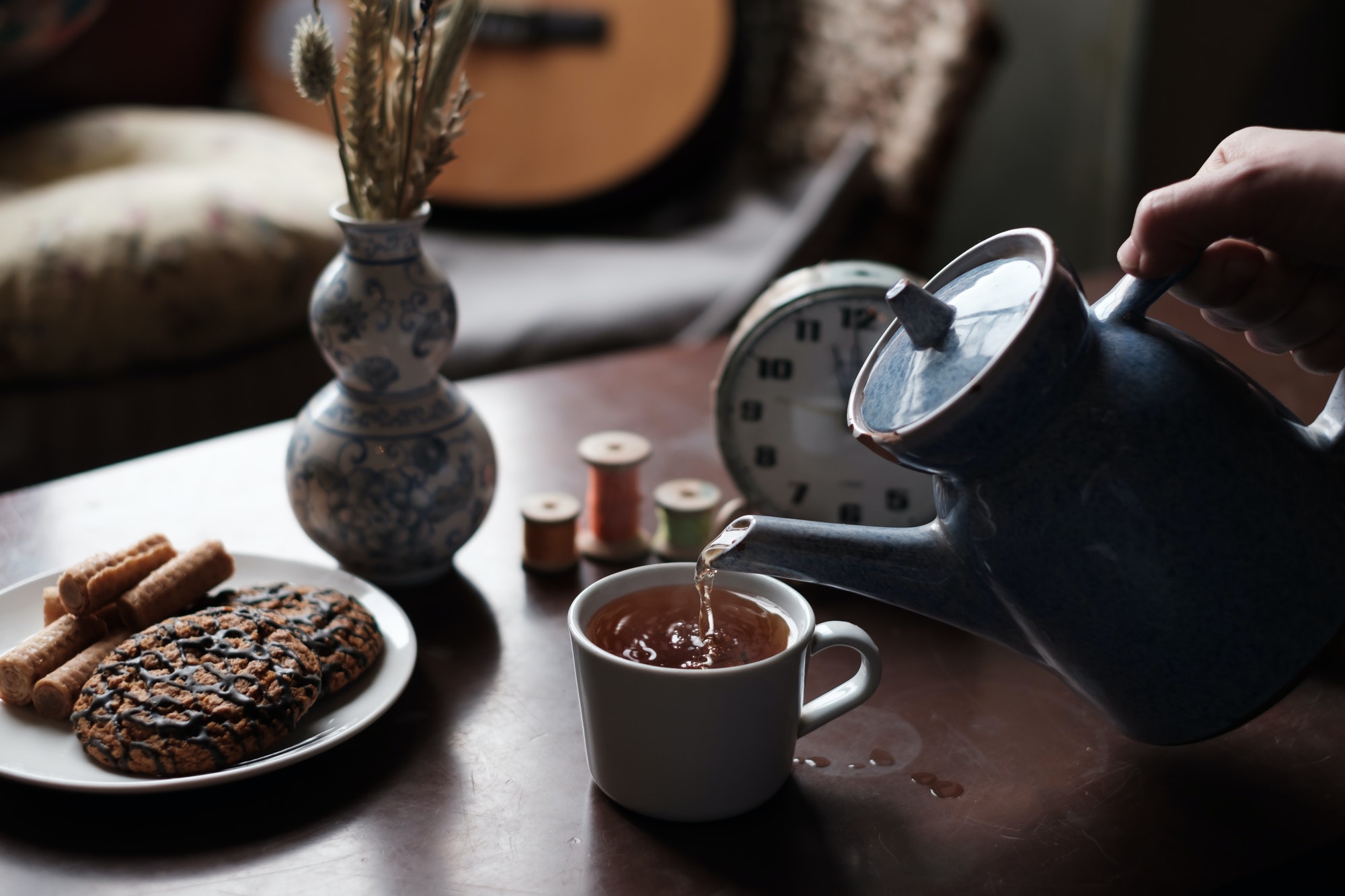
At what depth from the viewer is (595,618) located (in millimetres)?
680

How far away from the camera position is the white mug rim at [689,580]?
2.01 ft

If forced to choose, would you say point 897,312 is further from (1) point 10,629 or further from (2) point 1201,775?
(1) point 10,629

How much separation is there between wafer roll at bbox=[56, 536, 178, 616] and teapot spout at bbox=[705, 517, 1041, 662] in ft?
1.36

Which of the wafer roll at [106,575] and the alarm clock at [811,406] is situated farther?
the alarm clock at [811,406]

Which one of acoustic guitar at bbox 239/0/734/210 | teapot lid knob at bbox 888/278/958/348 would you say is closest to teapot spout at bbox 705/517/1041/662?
teapot lid knob at bbox 888/278/958/348

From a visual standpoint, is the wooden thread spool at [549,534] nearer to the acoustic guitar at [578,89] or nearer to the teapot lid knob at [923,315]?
the teapot lid knob at [923,315]

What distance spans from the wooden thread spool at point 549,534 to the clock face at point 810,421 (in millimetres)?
154

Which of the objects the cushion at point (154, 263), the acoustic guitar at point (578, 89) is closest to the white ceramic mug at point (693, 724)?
the cushion at point (154, 263)

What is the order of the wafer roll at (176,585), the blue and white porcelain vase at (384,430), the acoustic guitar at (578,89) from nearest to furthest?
the wafer roll at (176,585), the blue and white porcelain vase at (384,430), the acoustic guitar at (578,89)

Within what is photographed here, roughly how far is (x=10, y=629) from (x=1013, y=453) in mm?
694

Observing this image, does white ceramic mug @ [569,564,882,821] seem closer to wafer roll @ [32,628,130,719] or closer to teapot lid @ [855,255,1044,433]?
teapot lid @ [855,255,1044,433]

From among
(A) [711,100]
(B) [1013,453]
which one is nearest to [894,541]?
(B) [1013,453]

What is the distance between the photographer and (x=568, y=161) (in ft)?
7.66

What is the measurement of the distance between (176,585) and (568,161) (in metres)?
1.70
